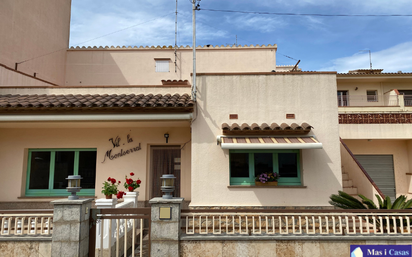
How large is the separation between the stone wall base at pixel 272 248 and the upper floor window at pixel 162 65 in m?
15.5

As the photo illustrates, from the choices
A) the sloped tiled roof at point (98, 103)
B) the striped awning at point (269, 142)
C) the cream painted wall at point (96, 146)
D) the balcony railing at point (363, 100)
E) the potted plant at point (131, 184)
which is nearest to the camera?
the striped awning at point (269, 142)

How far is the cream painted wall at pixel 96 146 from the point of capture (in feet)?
41.7

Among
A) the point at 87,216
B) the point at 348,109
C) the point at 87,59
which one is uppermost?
the point at 87,59

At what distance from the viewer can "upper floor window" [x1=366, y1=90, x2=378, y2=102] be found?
23484 mm

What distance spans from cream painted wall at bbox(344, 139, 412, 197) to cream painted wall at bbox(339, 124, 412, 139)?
2.39 ft

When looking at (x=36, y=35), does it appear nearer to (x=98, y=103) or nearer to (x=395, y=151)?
(x=98, y=103)

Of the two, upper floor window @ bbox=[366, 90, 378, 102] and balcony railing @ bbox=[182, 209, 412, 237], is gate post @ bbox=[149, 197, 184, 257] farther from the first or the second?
upper floor window @ bbox=[366, 90, 378, 102]

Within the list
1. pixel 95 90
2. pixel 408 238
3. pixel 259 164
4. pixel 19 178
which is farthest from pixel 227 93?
pixel 19 178

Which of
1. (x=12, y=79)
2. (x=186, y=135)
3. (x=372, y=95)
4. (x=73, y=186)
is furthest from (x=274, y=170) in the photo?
(x=372, y=95)

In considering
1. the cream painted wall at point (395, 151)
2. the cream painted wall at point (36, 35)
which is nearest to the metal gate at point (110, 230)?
the cream painted wall at point (36, 35)

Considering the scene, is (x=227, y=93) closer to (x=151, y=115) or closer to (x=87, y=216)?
(x=151, y=115)

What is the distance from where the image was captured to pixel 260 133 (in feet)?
34.4

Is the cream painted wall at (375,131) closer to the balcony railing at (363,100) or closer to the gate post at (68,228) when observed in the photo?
the balcony railing at (363,100)

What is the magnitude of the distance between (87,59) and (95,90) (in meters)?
9.89
